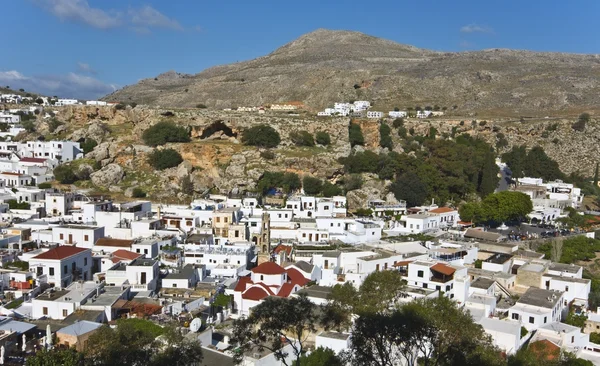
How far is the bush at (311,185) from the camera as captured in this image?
1576 inches

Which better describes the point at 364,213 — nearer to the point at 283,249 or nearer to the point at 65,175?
the point at 283,249

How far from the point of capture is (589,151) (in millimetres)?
54750

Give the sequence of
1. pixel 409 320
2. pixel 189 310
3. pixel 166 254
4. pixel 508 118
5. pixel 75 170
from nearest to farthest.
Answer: pixel 409 320 < pixel 189 310 < pixel 166 254 < pixel 75 170 < pixel 508 118

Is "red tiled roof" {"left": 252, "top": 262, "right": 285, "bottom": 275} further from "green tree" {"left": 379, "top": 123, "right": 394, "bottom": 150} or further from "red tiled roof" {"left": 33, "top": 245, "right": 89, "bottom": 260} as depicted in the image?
"green tree" {"left": 379, "top": 123, "right": 394, "bottom": 150}

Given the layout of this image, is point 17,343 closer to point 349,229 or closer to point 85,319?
point 85,319

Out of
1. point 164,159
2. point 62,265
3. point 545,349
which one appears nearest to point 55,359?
point 62,265

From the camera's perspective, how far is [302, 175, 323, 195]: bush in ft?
131

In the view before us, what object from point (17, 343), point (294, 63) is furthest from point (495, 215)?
point (294, 63)

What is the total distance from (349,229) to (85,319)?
17.2 metres

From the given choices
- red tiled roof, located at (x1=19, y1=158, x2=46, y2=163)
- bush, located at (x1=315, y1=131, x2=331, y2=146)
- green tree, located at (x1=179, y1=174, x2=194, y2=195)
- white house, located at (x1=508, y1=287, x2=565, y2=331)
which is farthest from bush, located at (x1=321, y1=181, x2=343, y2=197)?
red tiled roof, located at (x1=19, y1=158, x2=46, y2=163)

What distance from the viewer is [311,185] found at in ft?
132

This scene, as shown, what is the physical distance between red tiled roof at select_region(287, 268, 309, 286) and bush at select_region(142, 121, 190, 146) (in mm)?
25693

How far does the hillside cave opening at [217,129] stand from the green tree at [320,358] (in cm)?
3584

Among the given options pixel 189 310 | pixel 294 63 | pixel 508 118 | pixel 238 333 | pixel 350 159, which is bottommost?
pixel 189 310
